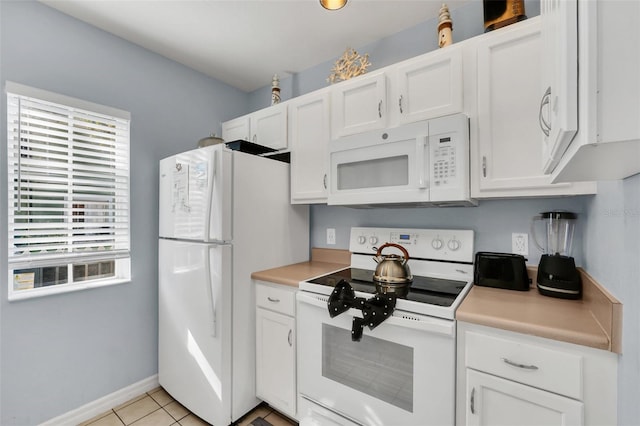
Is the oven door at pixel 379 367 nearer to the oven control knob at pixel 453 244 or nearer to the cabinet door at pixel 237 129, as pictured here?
the oven control knob at pixel 453 244

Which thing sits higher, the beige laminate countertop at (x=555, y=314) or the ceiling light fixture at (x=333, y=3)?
the ceiling light fixture at (x=333, y=3)

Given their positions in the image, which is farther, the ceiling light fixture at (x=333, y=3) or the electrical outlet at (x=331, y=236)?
the electrical outlet at (x=331, y=236)

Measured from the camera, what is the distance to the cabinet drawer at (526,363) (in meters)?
0.99

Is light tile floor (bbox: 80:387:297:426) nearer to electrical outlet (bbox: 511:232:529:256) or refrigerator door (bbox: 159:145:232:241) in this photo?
refrigerator door (bbox: 159:145:232:241)

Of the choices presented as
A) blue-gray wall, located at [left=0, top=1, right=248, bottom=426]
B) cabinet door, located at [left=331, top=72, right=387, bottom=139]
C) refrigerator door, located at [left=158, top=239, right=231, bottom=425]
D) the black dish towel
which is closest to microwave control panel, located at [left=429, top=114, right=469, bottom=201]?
cabinet door, located at [left=331, top=72, right=387, bottom=139]

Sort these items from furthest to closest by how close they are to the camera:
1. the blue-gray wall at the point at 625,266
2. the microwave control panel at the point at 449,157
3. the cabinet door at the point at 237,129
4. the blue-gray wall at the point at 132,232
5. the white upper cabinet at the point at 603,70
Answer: the cabinet door at the point at 237,129
the blue-gray wall at the point at 132,232
the microwave control panel at the point at 449,157
the blue-gray wall at the point at 625,266
the white upper cabinet at the point at 603,70

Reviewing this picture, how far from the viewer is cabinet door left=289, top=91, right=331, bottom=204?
2.04 m

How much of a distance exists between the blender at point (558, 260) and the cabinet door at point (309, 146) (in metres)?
1.28

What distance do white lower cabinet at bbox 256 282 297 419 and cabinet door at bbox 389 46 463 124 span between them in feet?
4.19

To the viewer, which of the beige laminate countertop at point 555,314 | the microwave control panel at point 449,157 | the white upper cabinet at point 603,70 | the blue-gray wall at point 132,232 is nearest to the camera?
the white upper cabinet at point 603,70

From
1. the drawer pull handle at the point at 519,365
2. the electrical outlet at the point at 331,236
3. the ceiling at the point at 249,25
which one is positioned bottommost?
the drawer pull handle at the point at 519,365

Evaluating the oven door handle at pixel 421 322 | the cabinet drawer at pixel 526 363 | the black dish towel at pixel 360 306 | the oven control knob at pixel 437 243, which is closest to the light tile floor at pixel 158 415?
the black dish towel at pixel 360 306

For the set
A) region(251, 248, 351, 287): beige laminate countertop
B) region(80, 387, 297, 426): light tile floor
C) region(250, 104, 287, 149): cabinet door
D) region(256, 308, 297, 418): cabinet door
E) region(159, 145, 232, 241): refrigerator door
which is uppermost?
region(250, 104, 287, 149): cabinet door

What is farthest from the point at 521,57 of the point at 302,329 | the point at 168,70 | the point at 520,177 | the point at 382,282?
the point at 168,70
